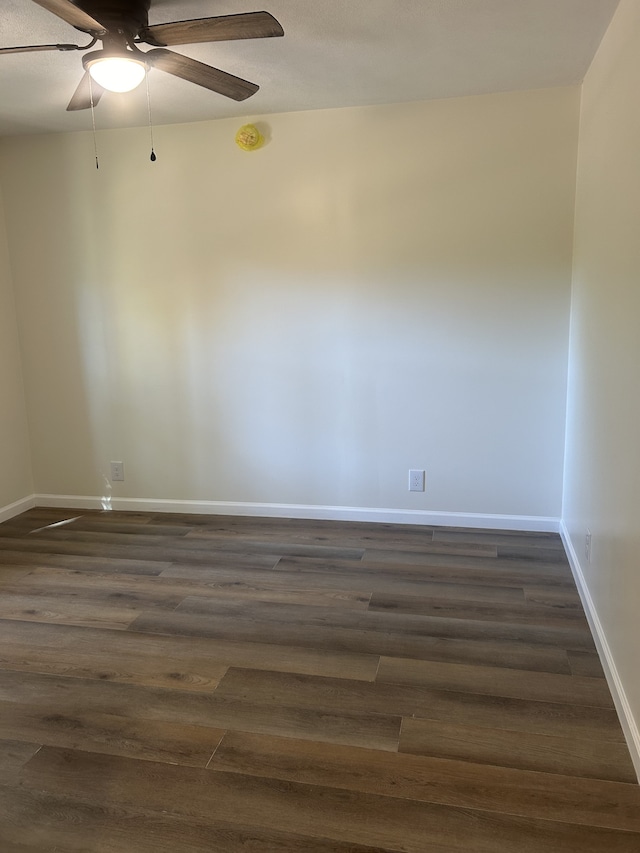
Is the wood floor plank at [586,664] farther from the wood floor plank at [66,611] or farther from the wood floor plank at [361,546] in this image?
the wood floor plank at [66,611]

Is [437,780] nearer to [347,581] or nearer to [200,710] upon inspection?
[200,710]

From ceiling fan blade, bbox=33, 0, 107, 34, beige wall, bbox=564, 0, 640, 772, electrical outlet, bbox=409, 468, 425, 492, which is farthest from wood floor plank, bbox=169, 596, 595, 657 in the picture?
ceiling fan blade, bbox=33, 0, 107, 34

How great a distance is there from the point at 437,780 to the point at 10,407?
11.4ft

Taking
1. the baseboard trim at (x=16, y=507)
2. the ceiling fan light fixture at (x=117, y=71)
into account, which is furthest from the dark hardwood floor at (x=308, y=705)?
the ceiling fan light fixture at (x=117, y=71)

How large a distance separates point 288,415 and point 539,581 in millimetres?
1687

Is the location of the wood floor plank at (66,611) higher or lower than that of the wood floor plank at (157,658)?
higher

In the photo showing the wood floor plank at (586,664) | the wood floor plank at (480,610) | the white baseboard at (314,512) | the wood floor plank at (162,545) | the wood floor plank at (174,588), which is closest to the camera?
the wood floor plank at (586,664)

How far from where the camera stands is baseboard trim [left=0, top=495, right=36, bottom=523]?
13.2ft

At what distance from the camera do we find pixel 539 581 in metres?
2.92

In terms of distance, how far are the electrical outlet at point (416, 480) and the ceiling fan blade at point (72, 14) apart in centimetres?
259

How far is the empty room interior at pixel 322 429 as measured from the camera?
5.95 ft

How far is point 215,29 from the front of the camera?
6.24ft

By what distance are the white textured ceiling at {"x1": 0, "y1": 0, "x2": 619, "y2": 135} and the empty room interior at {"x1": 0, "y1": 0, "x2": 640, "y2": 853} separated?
0.07 ft

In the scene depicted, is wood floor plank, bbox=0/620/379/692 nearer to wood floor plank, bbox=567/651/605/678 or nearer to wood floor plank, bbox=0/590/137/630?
wood floor plank, bbox=0/590/137/630
